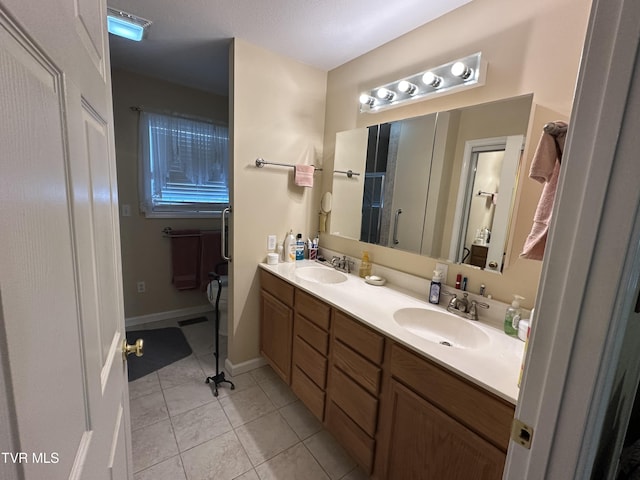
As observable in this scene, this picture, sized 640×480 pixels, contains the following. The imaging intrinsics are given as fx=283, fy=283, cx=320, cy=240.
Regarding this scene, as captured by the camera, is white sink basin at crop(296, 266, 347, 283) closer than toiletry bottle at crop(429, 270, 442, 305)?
No

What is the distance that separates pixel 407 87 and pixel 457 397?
1576 mm

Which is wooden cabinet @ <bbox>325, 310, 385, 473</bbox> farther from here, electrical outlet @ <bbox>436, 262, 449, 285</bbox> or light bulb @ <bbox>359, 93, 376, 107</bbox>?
light bulb @ <bbox>359, 93, 376, 107</bbox>

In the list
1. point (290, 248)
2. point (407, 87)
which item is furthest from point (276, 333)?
point (407, 87)

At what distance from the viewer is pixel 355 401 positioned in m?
1.40

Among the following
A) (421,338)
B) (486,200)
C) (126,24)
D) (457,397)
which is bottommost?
(457,397)

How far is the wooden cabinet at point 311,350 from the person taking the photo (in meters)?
1.60

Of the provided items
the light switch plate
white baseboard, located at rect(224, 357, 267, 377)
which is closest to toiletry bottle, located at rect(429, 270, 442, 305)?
the light switch plate

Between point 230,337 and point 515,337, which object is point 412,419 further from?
point 230,337

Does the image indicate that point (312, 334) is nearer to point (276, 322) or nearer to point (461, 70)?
point (276, 322)

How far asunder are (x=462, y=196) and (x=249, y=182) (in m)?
1.38

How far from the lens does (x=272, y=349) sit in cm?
212

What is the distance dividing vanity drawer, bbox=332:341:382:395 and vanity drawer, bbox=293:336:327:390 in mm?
141

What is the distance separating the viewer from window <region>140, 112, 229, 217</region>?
2.69 meters

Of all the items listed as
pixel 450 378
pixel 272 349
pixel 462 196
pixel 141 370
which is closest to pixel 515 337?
pixel 450 378
